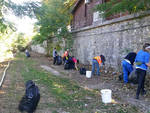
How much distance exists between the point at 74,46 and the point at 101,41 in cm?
584

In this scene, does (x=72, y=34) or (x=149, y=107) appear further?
(x=72, y=34)

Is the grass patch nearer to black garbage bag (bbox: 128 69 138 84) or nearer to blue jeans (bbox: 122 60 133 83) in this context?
black garbage bag (bbox: 128 69 138 84)

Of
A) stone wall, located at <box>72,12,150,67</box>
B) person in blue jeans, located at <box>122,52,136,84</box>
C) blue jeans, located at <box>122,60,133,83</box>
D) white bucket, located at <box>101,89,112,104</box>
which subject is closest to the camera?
white bucket, located at <box>101,89,112,104</box>

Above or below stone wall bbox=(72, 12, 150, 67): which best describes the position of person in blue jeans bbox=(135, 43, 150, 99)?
below

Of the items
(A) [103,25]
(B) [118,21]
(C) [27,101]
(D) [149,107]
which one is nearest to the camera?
(C) [27,101]

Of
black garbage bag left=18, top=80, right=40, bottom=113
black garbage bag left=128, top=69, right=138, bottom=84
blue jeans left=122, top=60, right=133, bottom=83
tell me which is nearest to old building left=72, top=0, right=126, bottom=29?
blue jeans left=122, top=60, right=133, bottom=83

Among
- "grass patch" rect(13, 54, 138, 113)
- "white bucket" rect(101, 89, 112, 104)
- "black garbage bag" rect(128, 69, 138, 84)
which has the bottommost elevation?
"grass patch" rect(13, 54, 138, 113)

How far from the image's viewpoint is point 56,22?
18.5 meters

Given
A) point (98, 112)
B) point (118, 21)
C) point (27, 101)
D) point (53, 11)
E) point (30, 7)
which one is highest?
point (53, 11)

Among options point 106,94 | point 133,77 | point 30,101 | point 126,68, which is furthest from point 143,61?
point 30,101

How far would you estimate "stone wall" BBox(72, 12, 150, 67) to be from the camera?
8609 millimetres

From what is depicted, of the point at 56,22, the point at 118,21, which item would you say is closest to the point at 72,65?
the point at 118,21

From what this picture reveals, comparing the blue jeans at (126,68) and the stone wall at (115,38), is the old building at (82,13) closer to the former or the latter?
the stone wall at (115,38)

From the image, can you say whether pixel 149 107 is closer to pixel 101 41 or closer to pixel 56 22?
pixel 101 41
